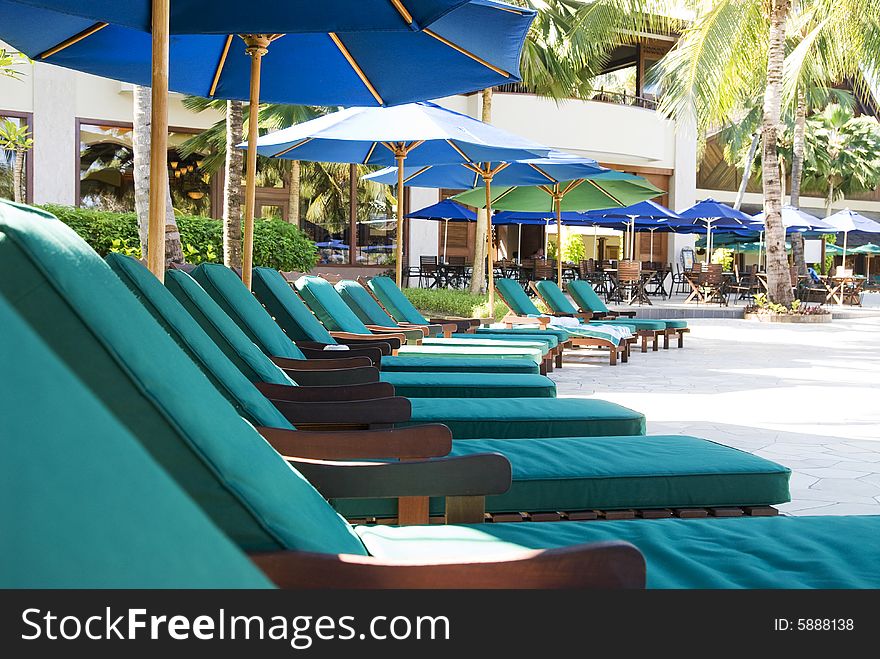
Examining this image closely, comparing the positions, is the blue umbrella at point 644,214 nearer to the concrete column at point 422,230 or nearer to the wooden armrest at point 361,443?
the concrete column at point 422,230

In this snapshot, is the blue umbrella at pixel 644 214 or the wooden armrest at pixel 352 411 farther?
the blue umbrella at pixel 644 214

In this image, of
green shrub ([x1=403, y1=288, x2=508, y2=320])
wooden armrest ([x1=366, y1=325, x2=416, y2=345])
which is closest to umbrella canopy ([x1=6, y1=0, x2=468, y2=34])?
wooden armrest ([x1=366, y1=325, x2=416, y2=345])

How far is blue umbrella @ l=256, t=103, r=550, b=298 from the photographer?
927 centimetres

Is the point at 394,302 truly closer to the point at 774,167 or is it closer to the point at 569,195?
the point at 569,195

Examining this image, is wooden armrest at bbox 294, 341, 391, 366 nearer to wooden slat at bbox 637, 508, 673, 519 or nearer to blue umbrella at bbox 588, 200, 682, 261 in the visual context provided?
wooden slat at bbox 637, 508, 673, 519

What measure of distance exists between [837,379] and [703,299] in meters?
14.0

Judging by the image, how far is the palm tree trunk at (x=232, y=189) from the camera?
1066 centimetres

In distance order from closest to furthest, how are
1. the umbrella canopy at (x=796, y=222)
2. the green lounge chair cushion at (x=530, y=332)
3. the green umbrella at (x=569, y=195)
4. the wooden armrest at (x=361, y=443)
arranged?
the wooden armrest at (x=361, y=443) → the green lounge chair cushion at (x=530, y=332) → the green umbrella at (x=569, y=195) → the umbrella canopy at (x=796, y=222)

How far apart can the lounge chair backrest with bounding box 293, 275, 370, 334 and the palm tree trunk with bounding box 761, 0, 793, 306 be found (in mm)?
12726

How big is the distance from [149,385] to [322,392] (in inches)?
83.5

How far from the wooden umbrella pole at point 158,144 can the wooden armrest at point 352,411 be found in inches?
44.4

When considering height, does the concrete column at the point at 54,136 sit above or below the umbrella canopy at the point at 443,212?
above

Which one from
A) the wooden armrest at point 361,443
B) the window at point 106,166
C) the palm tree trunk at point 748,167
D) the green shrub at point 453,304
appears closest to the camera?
the wooden armrest at point 361,443

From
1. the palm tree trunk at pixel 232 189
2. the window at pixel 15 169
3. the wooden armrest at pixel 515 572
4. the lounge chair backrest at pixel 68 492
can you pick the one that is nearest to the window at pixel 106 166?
the window at pixel 15 169
